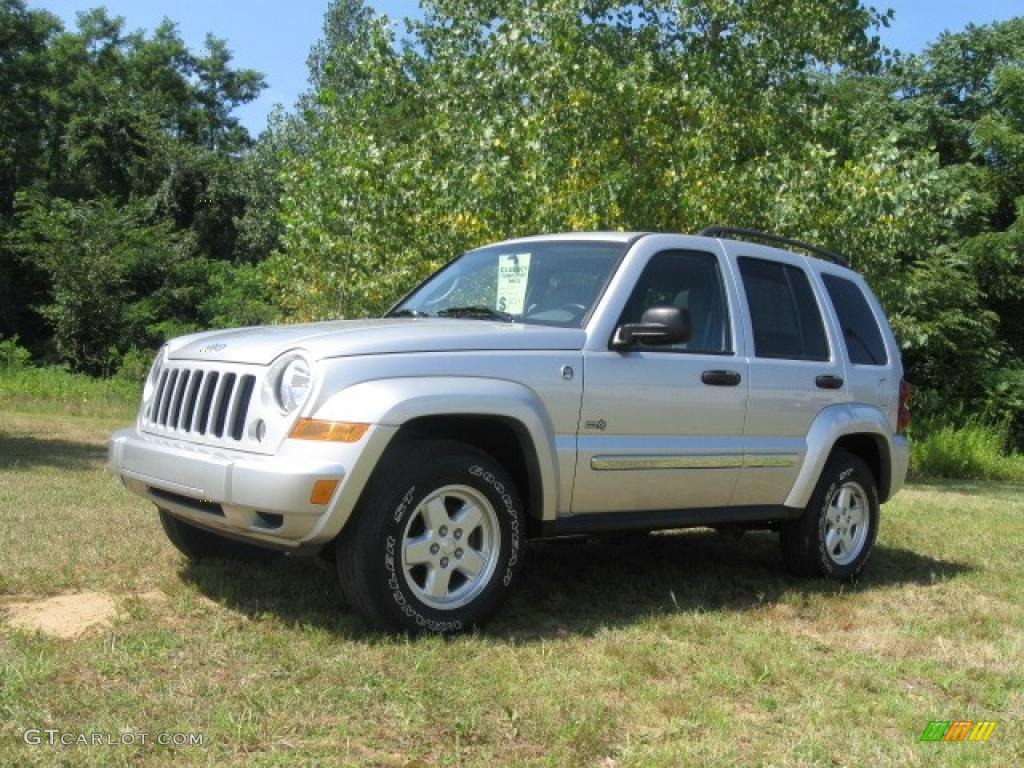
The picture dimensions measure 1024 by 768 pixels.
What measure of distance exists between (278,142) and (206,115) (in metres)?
7.05

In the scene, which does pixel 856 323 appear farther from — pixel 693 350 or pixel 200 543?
pixel 200 543

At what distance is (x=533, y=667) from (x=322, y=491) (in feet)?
3.49

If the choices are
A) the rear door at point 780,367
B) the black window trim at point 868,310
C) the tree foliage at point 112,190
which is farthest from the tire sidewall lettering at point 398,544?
the tree foliage at point 112,190

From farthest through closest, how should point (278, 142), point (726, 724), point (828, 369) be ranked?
point (278, 142) → point (828, 369) → point (726, 724)

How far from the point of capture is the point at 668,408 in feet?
18.1

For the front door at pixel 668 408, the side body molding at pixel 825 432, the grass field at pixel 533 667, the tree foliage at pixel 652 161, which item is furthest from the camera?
the tree foliage at pixel 652 161

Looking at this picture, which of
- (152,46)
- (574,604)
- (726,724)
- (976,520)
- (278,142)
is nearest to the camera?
(726,724)

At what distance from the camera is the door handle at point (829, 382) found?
6398 millimetres

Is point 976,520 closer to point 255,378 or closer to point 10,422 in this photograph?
point 255,378

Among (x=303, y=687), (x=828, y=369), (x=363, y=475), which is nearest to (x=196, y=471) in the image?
(x=363, y=475)

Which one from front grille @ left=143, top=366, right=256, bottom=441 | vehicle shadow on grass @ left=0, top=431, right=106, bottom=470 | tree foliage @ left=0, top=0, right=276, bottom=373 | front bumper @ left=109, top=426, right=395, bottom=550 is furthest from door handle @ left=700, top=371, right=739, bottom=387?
tree foliage @ left=0, top=0, right=276, bottom=373

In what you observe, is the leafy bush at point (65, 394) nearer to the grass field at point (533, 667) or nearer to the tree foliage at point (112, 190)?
the tree foliage at point (112, 190)

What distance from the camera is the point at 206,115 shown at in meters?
44.2

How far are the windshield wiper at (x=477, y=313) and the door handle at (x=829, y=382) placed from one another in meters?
1.92
